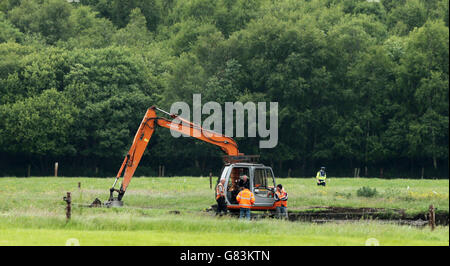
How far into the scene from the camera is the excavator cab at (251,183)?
114 feet

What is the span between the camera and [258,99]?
3263 inches

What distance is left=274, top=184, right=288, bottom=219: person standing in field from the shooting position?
3381cm

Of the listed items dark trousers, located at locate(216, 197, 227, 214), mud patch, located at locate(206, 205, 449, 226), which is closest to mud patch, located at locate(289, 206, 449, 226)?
mud patch, located at locate(206, 205, 449, 226)

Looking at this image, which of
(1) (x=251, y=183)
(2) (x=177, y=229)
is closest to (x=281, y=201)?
(1) (x=251, y=183)

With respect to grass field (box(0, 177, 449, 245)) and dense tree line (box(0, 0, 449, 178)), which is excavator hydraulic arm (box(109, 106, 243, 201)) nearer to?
grass field (box(0, 177, 449, 245))

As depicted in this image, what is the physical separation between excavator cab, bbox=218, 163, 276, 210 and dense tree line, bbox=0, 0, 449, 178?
44899 millimetres

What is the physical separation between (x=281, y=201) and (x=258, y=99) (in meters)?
49.3

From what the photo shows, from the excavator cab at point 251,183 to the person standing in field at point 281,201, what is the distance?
812 mm

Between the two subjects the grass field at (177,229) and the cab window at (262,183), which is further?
the cab window at (262,183)

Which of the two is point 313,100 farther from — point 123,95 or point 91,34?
point 91,34

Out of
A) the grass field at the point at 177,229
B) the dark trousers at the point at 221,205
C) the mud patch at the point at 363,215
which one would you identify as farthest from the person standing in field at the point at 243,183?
the mud patch at the point at 363,215

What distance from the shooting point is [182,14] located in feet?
400

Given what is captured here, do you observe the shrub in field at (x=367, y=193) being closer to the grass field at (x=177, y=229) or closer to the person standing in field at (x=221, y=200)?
the grass field at (x=177, y=229)

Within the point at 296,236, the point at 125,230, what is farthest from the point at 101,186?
the point at 296,236
